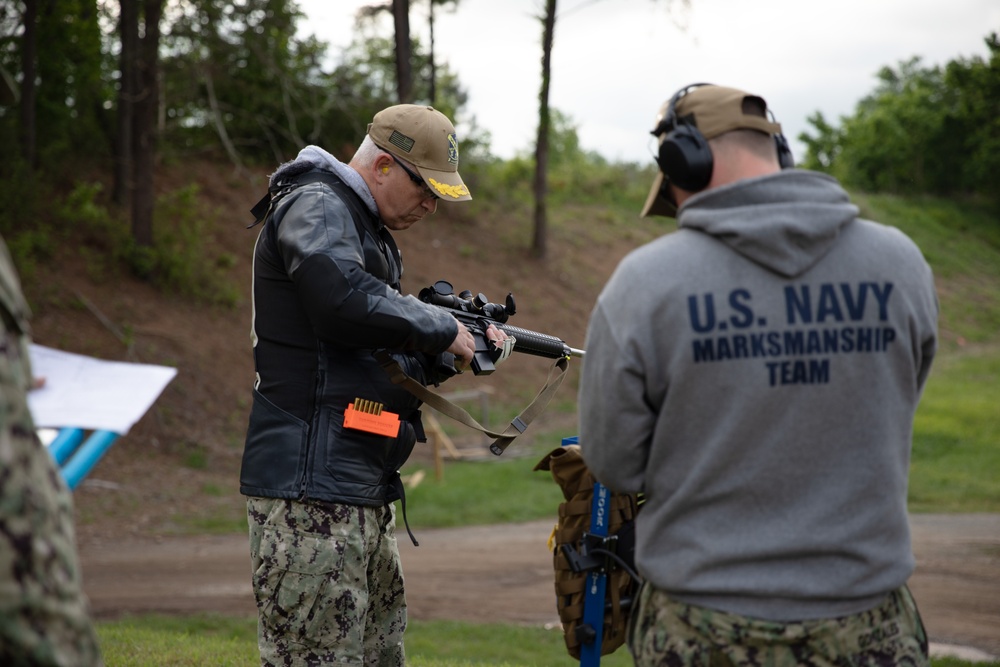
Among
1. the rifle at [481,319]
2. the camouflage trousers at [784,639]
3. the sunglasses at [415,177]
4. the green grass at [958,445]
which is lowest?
the green grass at [958,445]

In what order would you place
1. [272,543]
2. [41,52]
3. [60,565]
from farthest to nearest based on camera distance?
[41,52] < [272,543] < [60,565]

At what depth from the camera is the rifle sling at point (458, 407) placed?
3508mm

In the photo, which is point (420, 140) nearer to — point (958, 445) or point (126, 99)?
point (126, 99)

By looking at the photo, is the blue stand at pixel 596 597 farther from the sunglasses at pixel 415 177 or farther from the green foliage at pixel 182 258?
the green foliage at pixel 182 258

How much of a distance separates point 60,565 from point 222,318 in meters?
16.1

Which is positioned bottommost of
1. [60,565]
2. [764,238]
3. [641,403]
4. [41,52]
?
[60,565]

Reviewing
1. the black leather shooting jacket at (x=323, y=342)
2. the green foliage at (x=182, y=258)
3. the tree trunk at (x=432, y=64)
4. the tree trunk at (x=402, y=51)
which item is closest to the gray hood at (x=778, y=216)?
the black leather shooting jacket at (x=323, y=342)

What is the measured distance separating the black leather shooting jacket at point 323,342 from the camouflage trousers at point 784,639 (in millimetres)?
1374

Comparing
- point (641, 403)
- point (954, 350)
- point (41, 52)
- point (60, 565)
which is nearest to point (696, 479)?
point (641, 403)

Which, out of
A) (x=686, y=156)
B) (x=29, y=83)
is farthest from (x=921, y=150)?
(x=686, y=156)

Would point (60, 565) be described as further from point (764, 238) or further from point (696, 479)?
point (764, 238)

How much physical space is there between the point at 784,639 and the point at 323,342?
1.88 meters

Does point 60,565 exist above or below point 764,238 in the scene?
below

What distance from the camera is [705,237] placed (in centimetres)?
232
